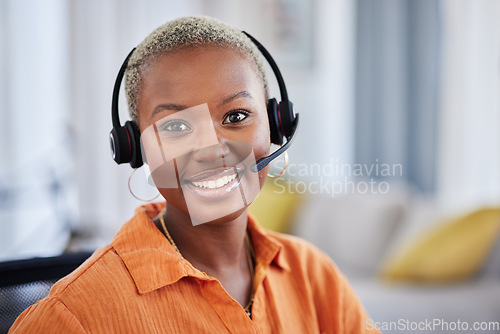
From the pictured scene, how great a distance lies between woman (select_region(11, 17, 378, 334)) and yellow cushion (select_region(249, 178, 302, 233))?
5.87ft

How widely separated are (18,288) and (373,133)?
296 centimetres

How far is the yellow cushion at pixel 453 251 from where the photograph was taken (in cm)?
Result: 155

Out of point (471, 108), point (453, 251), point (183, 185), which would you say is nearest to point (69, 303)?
point (183, 185)

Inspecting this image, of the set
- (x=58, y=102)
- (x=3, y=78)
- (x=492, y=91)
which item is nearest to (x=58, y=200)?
(x=58, y=102)

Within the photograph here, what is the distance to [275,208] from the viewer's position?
8.36ft

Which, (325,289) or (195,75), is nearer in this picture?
(195,75)

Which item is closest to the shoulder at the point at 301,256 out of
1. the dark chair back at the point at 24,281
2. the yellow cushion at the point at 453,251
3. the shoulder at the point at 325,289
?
the shoulder at the point at 325,289

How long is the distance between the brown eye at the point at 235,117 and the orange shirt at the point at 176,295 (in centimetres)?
19

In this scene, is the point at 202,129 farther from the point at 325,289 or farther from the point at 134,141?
the point at 325,289

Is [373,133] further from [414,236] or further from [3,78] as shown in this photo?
[3,78]

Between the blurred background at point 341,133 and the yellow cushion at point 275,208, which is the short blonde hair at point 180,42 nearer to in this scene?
the blurred background at point 341,133

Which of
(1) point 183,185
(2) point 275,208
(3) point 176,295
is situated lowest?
(2) point 275,208

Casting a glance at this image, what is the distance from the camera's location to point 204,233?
724 millimetres

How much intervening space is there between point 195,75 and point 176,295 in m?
0.27
